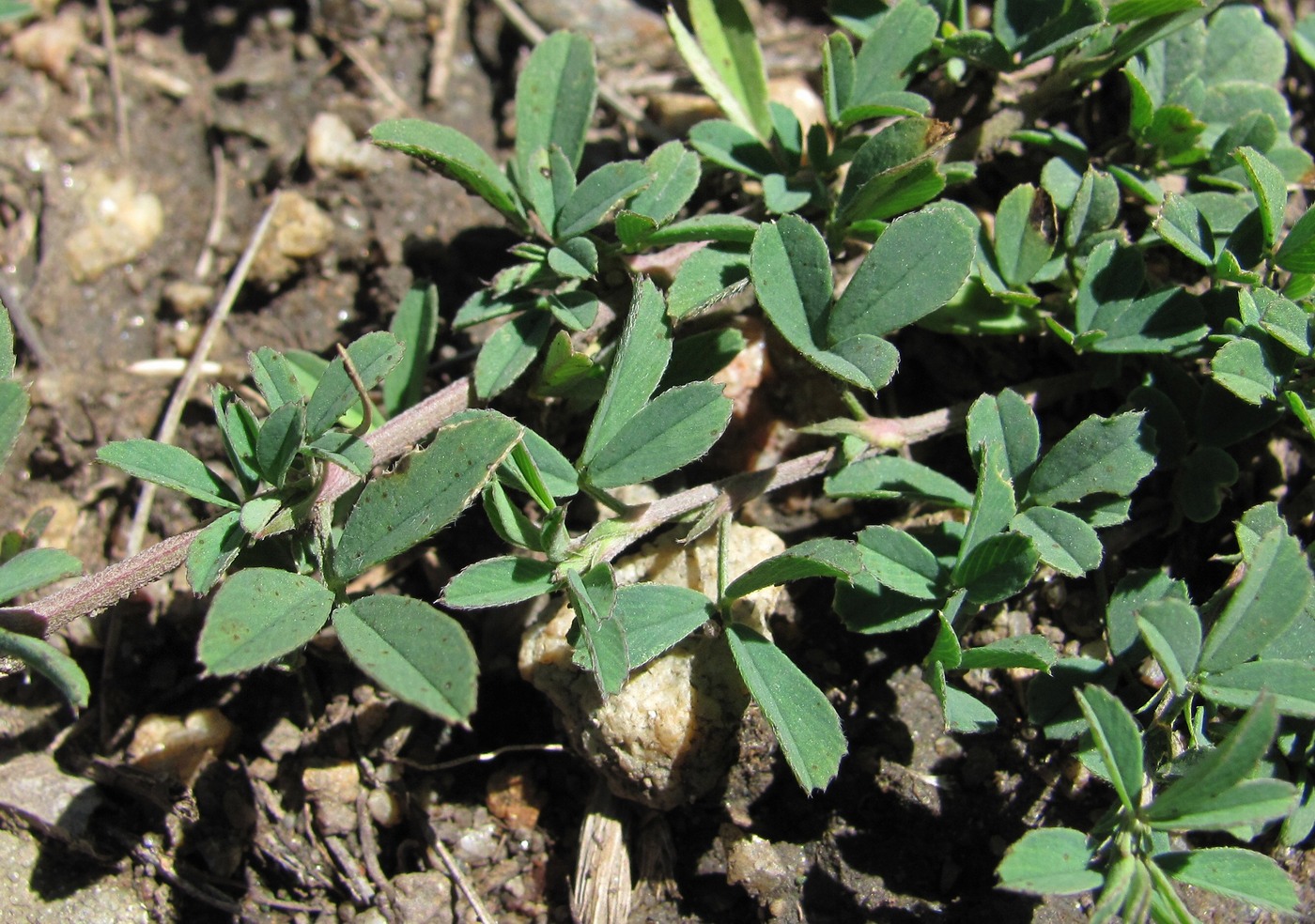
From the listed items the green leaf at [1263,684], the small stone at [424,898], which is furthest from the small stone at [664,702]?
the green leaf at [1263,684]

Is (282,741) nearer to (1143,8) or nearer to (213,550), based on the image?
(213,550)

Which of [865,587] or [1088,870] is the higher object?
[865,587]

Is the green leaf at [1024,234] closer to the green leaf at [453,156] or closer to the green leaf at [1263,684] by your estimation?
the green leaf at [1263,684]

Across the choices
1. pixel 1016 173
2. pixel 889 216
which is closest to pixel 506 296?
pixel 889 216

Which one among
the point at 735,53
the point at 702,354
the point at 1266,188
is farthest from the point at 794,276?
the point at 1266,188

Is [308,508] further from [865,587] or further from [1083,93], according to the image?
[1083,93]
